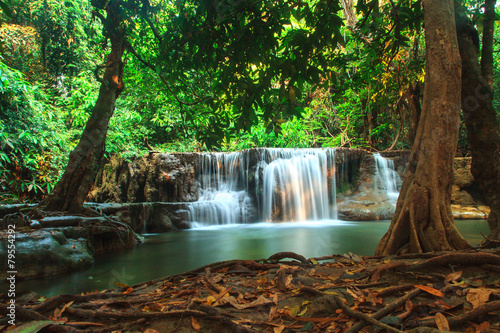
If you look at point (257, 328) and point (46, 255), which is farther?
point (46, 255)

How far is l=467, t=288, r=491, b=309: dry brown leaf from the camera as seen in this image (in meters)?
1.55

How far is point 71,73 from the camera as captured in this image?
12.5m

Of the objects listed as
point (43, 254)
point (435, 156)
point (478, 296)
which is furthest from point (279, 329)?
point (43, 254)

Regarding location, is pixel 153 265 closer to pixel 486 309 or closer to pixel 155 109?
pixel 486 309

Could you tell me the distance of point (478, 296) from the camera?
1610 millimetres

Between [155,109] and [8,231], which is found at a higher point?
[155,109]

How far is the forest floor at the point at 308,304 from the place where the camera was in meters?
1.53

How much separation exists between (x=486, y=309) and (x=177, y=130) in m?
16.6

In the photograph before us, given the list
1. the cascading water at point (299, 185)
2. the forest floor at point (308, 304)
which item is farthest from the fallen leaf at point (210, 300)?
the cascading water at point (299, 185)

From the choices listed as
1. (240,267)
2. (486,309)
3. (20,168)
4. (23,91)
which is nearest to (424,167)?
(486,309)

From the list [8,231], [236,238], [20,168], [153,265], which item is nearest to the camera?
[8,231]

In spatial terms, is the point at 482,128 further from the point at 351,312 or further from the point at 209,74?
the point at 209,74

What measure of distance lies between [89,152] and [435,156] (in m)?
6.05

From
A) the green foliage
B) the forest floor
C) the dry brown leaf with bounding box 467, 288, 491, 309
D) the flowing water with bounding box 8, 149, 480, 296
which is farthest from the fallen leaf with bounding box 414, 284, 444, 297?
the green foliage
